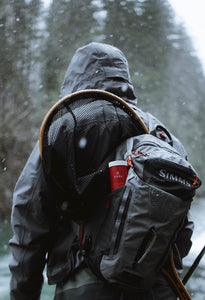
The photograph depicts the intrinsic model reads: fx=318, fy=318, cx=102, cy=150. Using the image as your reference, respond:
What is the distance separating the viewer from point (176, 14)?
11.8 metres

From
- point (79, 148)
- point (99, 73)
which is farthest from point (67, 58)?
point (79, 148)

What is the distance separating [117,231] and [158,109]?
9.33 m

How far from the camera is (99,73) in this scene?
1.38m

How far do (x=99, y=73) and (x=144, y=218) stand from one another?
696mm

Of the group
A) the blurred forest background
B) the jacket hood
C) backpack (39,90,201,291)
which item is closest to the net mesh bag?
backpack (39,90,201,291)

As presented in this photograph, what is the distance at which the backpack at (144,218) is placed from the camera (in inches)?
38.3

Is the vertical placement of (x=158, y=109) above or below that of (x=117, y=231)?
below

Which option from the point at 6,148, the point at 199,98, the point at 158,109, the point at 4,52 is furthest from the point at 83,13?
the point at 199,98

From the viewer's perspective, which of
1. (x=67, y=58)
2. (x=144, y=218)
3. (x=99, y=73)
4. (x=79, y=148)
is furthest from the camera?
(x=67, y=58)

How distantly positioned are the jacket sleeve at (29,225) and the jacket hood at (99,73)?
41 centimetres

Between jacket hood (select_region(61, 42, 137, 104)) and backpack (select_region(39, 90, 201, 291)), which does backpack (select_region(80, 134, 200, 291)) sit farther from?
jacket hood (select_region(61, 42, 137, 104))

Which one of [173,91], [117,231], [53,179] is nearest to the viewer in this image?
[117,231]

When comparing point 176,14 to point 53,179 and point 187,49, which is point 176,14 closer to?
point 187,49

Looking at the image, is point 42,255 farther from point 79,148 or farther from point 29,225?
point 79,148
